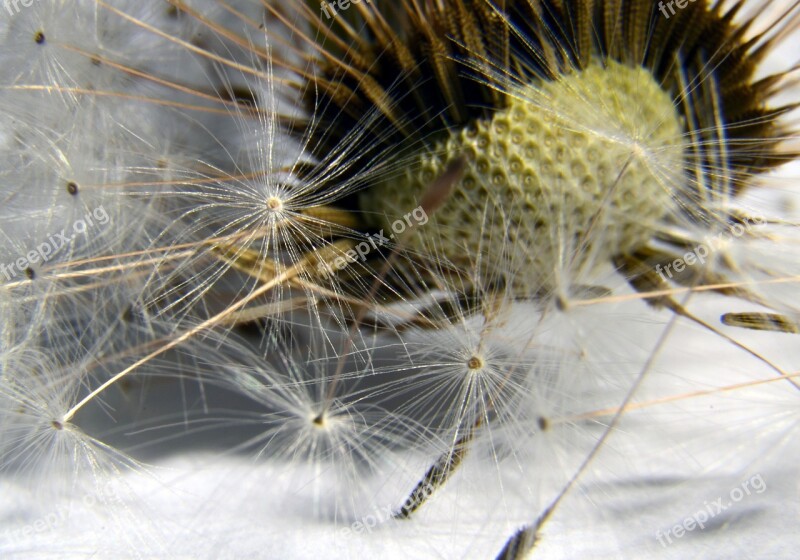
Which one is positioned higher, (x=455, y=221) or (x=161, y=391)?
(x=161, y=391)

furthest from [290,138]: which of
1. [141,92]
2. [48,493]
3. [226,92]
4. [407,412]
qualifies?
[48,493]

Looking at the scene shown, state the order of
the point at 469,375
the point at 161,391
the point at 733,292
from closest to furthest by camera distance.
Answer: the point at 469,375
the point at 733,292
the point at 161,391

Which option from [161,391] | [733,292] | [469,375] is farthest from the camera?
[161,391]

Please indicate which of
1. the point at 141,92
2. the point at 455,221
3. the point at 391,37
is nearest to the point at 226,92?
the point at 141,92

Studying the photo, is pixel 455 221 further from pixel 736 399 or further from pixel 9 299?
pixel 9 299

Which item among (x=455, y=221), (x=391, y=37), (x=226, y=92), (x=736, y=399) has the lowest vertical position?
(x=736, y=399)

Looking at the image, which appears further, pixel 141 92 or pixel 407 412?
pixel 141 92
